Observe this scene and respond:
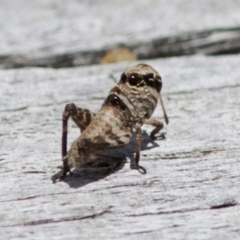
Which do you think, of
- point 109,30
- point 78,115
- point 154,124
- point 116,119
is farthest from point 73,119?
point 109,30

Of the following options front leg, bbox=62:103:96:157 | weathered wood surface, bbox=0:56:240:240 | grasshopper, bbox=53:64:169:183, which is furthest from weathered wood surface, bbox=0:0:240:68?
front leg, bbox=62:103:96:157

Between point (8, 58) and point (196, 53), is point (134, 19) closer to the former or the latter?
point (196, 53)

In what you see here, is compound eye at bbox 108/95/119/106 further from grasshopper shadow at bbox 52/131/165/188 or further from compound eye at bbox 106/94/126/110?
grasshopper shadow at bbox 52/131/165/188

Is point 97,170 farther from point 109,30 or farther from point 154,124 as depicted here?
point 109,30

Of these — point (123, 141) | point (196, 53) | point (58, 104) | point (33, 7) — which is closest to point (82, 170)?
point (123, 141)

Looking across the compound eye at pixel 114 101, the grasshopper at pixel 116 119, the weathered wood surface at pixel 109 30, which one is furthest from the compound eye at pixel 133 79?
the weathered wood surface at pixel 109 30
